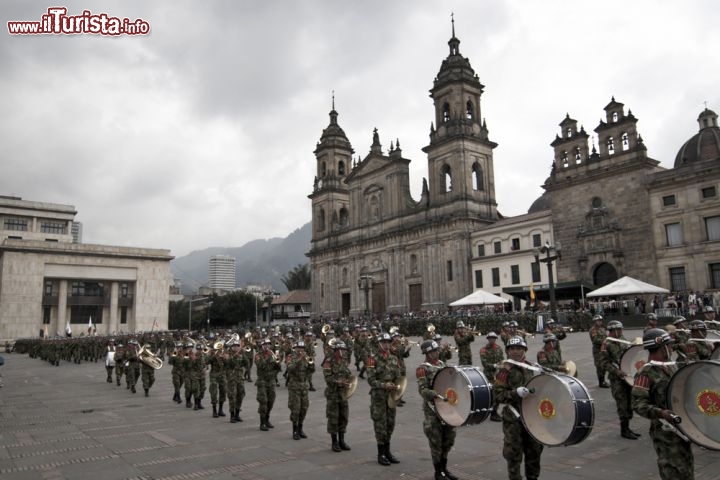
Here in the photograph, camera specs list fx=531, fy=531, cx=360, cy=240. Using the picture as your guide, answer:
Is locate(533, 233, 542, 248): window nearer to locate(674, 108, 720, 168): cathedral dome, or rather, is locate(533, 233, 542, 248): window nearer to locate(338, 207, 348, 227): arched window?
locate(674, 108, 720, 168): cathedral dome

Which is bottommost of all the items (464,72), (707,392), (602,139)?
(707,392)

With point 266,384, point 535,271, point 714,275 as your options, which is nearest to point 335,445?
point 266,384

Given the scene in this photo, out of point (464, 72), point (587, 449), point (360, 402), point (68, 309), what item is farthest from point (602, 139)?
point (68, 309)

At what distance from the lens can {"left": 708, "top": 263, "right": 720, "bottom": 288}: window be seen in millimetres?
33406

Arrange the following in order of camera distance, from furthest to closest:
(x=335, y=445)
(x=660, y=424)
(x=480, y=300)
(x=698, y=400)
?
(x=480, y=300) → (x=335, y=445) → (x=660, y=424) → (x=698, y=400)

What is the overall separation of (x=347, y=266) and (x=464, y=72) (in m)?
25.9

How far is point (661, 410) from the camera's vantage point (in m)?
5.56

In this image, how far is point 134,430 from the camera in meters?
12.1

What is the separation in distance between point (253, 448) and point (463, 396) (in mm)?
4797

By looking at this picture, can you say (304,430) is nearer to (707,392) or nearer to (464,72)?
(707,392)

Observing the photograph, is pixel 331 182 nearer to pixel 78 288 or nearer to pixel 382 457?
pixel 78 288

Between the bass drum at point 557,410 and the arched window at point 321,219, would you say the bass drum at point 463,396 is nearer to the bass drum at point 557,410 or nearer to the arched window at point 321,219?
the bass drum at point 557,410

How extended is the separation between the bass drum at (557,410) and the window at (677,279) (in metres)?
34.3

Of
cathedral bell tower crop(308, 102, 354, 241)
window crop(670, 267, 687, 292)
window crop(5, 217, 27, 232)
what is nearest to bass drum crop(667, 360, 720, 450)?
window crop(670, 267, 687, 292)
